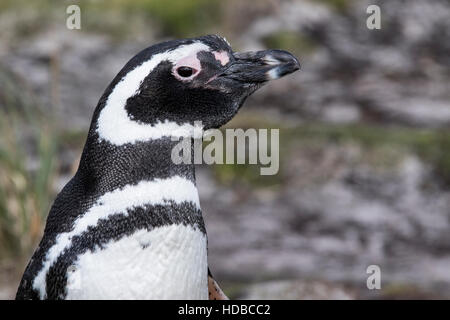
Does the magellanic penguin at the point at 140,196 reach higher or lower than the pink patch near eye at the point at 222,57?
lower

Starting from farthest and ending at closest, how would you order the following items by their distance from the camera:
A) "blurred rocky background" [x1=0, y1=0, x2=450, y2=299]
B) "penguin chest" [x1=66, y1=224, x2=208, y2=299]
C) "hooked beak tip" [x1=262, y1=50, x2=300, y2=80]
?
"blurred rocky background" [x1=0, y1=0, x2=450, y2=299] < "hooked beak tip" [x1=262, y1=50, x2=300, y2=80] < "penguin chest" [x1=66, y1=224, x2=208, y2=299]

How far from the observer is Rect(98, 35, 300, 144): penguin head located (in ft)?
6.88

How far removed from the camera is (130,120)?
82.4 inches

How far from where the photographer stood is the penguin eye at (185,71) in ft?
6.97

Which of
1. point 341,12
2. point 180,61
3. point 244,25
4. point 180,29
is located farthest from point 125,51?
point 180,61

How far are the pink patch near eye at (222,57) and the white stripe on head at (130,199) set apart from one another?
0.31m

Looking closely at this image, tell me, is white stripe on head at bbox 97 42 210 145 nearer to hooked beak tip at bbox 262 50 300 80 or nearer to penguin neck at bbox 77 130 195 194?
penguin neck at bbox 77 130 195 194

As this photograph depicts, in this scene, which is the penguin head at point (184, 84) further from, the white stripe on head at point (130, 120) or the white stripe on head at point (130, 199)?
the white stripe on head at point (130, 199)

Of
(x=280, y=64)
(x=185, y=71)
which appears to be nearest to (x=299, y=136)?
(x=280, y=64)

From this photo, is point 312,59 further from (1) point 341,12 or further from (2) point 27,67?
(2) point 27,67

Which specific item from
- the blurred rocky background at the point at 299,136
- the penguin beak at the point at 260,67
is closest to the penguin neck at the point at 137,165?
the penguin beak at the point at 260,67

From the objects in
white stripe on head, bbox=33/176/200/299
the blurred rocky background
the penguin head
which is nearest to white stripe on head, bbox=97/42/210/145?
the penguin head

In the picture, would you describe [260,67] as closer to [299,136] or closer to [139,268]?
[139,268]
